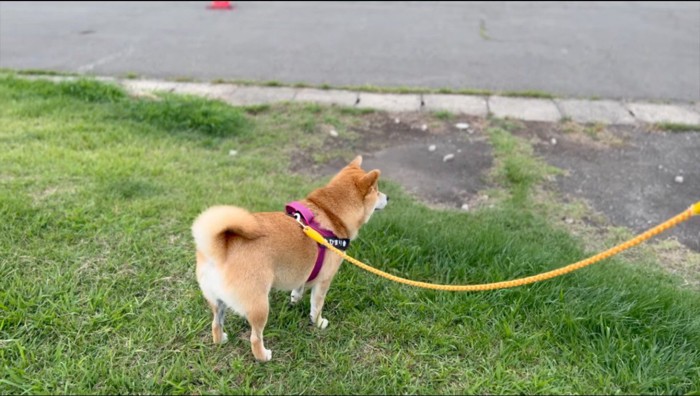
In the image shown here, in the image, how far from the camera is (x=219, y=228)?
2180 millimetres

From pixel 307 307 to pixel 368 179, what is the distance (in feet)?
2.85

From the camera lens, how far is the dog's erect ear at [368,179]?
2.77 metres

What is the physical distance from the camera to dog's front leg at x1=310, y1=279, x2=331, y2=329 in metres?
2.71

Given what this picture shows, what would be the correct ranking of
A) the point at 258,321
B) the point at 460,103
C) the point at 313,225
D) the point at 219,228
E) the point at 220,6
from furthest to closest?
the point at 220,6 < the point at 460,103 < the point at 313,225 < the point at 258,321 < the point at 219,228

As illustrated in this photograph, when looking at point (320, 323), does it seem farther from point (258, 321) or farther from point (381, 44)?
point (381, 44)

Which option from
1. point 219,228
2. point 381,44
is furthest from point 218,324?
point 381,44

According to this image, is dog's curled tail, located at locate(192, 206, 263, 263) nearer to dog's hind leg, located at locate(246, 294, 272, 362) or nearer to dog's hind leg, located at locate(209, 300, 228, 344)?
dog's hind leg, located at locate(246, 294, 272, 362)

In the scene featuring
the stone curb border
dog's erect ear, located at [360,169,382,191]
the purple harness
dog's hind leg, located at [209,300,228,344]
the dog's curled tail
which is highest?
the dog's curled tail

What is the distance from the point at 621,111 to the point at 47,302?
20.8 feet

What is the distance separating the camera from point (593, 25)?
33.9 ft

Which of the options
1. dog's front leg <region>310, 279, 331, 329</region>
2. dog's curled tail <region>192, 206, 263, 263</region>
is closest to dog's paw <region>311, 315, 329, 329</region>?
dog's front leg <region>310, 279, 331, 329</region>

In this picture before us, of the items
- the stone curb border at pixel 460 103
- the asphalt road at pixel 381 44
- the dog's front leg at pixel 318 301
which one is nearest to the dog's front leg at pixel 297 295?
the dog's front leg at pixel 318 301

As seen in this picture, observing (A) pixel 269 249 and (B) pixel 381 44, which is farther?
(B) pixel 381 44

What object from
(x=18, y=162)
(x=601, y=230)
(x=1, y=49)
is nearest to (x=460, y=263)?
(x=601, y=230)
